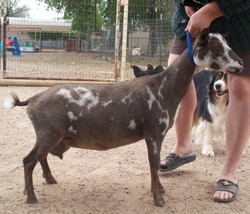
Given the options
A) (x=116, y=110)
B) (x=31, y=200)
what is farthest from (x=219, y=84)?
(x=31, y=200)

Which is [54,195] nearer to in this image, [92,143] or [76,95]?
[92,143]

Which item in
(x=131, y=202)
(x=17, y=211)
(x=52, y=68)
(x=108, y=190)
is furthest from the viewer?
(x=52, y=68)

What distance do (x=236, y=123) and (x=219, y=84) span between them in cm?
157

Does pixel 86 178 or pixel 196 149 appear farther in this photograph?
pixel 196 149

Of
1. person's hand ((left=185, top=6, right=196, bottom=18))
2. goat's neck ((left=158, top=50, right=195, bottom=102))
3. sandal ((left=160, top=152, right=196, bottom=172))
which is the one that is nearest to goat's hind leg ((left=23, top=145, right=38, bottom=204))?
goat's neck ((left=158, top=50, right=195, bottom=102))

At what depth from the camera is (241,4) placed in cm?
289

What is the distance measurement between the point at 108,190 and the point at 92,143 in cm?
53

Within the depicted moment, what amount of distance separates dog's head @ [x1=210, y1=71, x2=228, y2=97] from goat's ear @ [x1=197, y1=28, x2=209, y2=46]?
2007 millimetres

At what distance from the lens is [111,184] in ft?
11.2

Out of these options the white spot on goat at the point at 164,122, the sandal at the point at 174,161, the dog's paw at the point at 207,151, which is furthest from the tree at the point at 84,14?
the white spot on goat at the point at 164,122

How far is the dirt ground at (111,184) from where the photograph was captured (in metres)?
2.95

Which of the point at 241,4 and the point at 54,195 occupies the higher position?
the point at 241,4

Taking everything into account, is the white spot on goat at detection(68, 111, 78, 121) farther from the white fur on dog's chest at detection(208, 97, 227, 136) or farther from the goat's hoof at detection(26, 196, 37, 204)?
the white fur on dog's chest at detection(208, 97, 227, 136)

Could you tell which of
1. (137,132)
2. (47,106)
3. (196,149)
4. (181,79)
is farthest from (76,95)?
(196,149)
